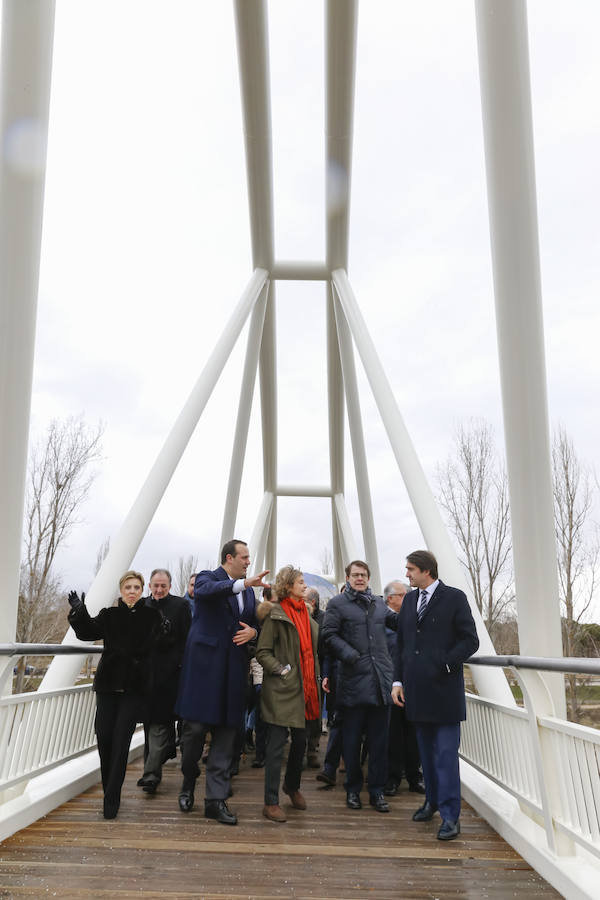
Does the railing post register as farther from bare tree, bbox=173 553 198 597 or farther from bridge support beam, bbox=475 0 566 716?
bare tree, bbox=173 553 198 597

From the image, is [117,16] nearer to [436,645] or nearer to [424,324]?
[436,645]

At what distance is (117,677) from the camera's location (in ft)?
15.4

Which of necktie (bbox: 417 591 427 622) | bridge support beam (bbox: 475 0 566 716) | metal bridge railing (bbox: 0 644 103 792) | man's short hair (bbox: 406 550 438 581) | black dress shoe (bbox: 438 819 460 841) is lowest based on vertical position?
black dress shoe (bbox: 438 819 460 841)

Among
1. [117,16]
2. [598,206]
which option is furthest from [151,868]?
[117,16]

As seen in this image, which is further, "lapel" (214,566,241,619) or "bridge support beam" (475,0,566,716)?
"lapel" (214,566,241,619)

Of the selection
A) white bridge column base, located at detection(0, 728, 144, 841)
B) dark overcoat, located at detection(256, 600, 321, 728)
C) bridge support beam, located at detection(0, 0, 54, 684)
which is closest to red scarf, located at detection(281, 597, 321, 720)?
dark overcoat, located at detection(256, 600, 321, 728)

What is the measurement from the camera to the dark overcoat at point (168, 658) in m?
5.48

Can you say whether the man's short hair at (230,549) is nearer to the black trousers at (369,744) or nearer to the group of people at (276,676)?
the group of people at (276,676)

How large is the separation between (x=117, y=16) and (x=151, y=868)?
9.74m

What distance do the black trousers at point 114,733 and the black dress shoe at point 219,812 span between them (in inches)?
24.3

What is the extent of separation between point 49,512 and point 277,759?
15243mm

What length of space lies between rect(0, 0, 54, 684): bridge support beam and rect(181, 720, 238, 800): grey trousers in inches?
61.0

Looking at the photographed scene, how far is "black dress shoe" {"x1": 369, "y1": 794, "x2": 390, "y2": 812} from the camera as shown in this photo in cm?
502

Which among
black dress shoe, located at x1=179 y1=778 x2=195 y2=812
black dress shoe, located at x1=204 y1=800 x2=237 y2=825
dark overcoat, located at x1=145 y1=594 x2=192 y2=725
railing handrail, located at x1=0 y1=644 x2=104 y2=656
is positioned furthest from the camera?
dark overcoat, located at x1=145 y1=594 x2=192 y2=725
